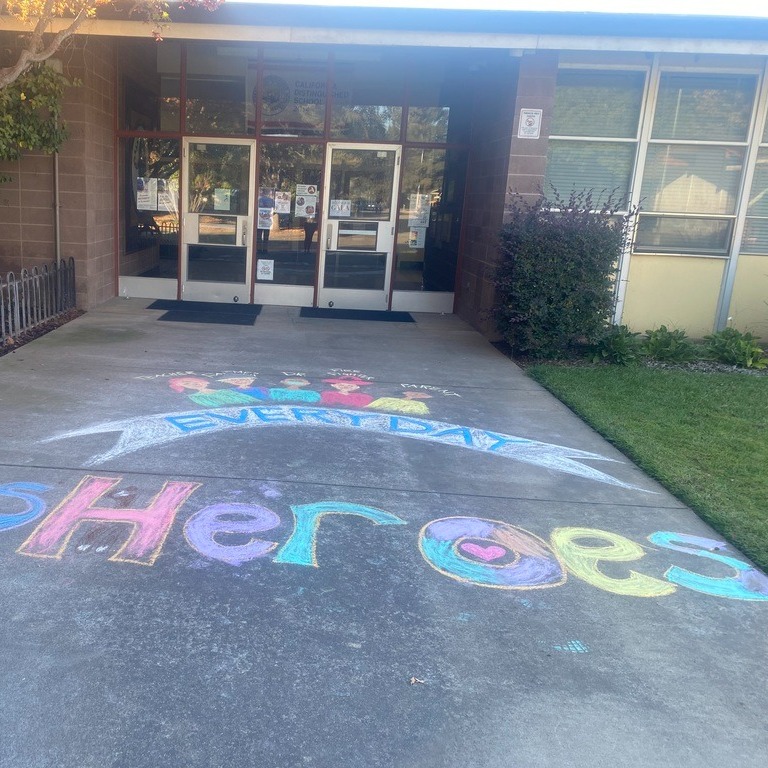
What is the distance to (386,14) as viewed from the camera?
306 inches

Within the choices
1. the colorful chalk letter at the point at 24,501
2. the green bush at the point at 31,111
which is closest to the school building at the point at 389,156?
the green bush at the point at 31,111

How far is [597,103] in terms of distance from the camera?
8.93m

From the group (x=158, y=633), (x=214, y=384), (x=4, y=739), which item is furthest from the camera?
(x=214, y=384)

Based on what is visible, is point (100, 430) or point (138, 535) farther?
point (100, 430)

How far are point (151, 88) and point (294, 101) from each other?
2063 mm

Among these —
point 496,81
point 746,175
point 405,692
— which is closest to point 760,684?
point 405,692

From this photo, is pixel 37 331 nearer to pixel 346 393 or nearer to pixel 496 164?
pixel 346 393

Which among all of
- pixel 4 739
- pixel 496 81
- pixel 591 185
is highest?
pixel 496 81

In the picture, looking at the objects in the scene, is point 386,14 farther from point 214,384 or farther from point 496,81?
point 214,384

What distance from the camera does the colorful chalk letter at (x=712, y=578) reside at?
12.0ft

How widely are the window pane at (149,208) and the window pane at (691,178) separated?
22.0 ft

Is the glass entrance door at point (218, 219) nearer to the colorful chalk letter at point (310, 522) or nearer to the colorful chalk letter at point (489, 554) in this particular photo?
the colorful chalk letter at point (310, 522)

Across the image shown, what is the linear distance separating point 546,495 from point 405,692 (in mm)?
2183

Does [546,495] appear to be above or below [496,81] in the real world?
below
